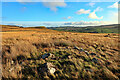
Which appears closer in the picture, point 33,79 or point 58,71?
point 33,79

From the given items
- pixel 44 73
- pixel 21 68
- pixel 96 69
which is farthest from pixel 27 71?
pixel 96 69

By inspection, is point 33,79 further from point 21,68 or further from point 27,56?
point 27,56

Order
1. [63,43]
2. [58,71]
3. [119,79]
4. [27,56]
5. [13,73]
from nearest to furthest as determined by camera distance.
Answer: [119,79] → [13,73] → [58,71] → [27,56] → [63,43]

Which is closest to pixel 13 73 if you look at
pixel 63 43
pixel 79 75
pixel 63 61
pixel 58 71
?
pixel 58 71

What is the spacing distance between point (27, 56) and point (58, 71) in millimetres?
2363

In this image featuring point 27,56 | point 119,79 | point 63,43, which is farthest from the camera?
point 63,43

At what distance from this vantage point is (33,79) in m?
2.82

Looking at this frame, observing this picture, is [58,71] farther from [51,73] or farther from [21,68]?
A: [21,68]

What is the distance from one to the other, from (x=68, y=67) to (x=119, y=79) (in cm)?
195

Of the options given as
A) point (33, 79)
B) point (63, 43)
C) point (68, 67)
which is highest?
point (63, 43)

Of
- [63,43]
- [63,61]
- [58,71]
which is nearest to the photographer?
[58,71]

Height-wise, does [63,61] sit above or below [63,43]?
below

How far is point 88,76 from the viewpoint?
290cm

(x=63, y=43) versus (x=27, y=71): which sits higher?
(x=63, y=43)
